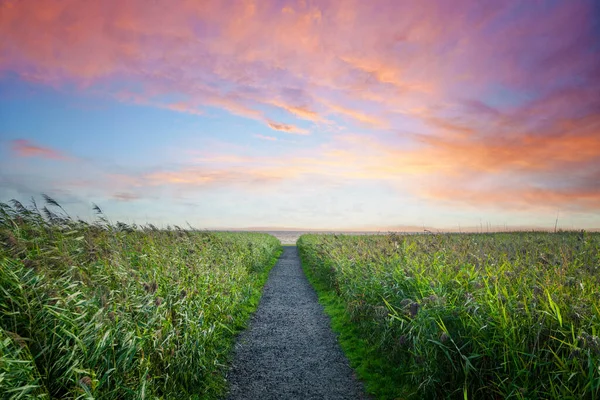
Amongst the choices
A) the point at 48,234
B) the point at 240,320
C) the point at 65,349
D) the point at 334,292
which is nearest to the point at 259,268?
the point at 334,292

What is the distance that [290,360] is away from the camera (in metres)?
8.56

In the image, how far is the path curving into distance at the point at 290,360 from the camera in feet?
23.1

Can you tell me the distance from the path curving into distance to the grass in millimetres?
564

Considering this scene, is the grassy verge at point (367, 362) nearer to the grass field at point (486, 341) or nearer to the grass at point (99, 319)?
the grass field at point (486, 341)

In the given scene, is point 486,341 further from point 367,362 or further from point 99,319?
point 99,319

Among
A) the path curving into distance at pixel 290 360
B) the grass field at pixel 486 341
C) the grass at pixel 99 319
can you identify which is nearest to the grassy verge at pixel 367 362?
Result: the grass field at pixel 486 341

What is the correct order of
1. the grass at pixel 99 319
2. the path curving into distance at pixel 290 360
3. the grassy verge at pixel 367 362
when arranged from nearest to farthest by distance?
the grass at pixel 99 319, the grassy verge at pixel 367 362, the path curving into distance at pixel 290 360

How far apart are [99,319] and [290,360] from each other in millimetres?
4890

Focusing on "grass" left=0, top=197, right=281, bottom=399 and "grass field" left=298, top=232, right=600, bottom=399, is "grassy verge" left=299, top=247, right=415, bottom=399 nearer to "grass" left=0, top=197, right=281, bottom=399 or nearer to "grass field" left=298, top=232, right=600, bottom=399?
"grass field" left=298, top=232, right=600, bottom=399

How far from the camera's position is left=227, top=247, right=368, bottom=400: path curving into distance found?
7.04 m

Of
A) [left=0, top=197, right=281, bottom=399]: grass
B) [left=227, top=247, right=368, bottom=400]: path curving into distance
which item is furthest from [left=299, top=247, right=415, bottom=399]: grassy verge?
[left=0, top=197, right=281, bottom=399]: grass

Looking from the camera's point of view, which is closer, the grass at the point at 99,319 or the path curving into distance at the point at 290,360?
the grass at the point at 99,319

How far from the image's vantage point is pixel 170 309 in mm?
7281

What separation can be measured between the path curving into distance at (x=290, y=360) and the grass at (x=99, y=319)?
0.56 metres
